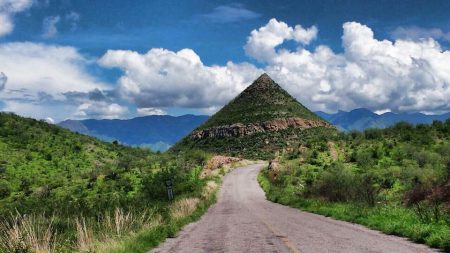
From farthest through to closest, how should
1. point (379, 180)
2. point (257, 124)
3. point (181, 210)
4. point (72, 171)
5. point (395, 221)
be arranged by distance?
1. point (257, 124)
2. point (72, 171)
3. point (379, 180)
4. point (181, 210)
5. point (395, 221)

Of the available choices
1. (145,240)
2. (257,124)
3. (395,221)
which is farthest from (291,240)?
(257,124)

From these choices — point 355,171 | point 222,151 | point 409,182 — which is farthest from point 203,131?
point 409,182

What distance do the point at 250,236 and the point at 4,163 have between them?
250ft

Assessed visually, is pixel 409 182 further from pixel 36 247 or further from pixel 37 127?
pixel 37 127

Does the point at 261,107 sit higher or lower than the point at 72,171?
higher

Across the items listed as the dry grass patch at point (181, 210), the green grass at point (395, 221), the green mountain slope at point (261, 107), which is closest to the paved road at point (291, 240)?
the green grass at point (395, 221)

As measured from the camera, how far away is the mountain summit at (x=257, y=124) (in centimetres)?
12888

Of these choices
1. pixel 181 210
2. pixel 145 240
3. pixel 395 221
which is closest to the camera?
pixel 145 240

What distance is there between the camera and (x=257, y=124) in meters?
136

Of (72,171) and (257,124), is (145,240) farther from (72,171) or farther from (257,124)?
(257,124)

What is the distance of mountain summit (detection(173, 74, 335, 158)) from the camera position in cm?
12888

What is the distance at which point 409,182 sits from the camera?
40.2 meters

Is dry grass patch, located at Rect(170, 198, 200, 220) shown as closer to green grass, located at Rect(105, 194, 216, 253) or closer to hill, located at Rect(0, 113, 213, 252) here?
hill, located at Rect(0, 113, 213, 252)

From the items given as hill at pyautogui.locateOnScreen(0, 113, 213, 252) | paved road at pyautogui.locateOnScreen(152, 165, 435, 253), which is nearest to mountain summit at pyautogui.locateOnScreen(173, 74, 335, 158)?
hill at pyautogui.locateOnScreen(0, 113, 213, 252)
